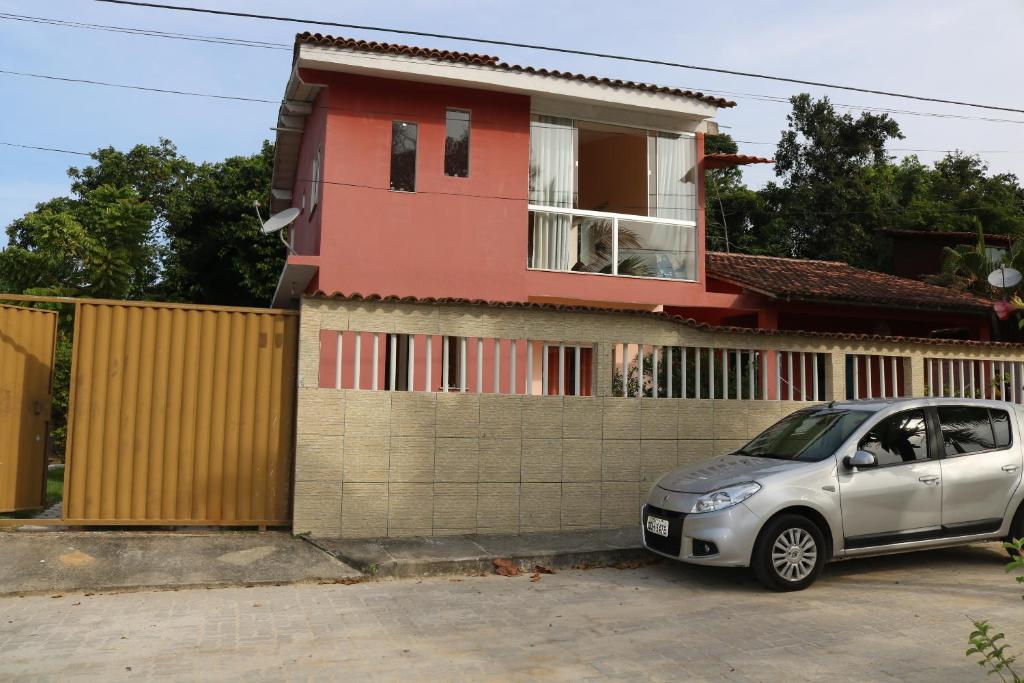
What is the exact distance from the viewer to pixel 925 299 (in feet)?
50.9

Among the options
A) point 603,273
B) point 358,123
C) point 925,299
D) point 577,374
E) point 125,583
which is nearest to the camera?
point 125,583

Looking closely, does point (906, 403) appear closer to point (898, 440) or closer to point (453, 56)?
point (898, 440)

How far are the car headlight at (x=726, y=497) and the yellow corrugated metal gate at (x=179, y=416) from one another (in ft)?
13.1

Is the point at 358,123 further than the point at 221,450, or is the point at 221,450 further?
the point at 358,123

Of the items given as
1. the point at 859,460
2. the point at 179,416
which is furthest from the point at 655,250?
the point at 179,416

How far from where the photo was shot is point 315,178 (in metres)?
13.8

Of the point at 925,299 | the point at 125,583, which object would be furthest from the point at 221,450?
the point at 925,299

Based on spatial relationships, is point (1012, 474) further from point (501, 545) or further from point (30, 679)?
point (30, 679)

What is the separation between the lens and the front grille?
6.90 m

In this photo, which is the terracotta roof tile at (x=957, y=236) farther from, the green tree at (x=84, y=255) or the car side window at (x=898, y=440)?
the green tree at (x=84, y=255)

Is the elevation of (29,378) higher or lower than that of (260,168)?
lower

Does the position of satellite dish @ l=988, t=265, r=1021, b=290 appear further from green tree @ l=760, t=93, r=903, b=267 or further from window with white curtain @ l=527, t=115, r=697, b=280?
green tree @ l=760, t=93, r=903, b=267

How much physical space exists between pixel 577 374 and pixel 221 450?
3.70 meters

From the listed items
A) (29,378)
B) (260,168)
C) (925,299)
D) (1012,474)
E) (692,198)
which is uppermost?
(260,168)
